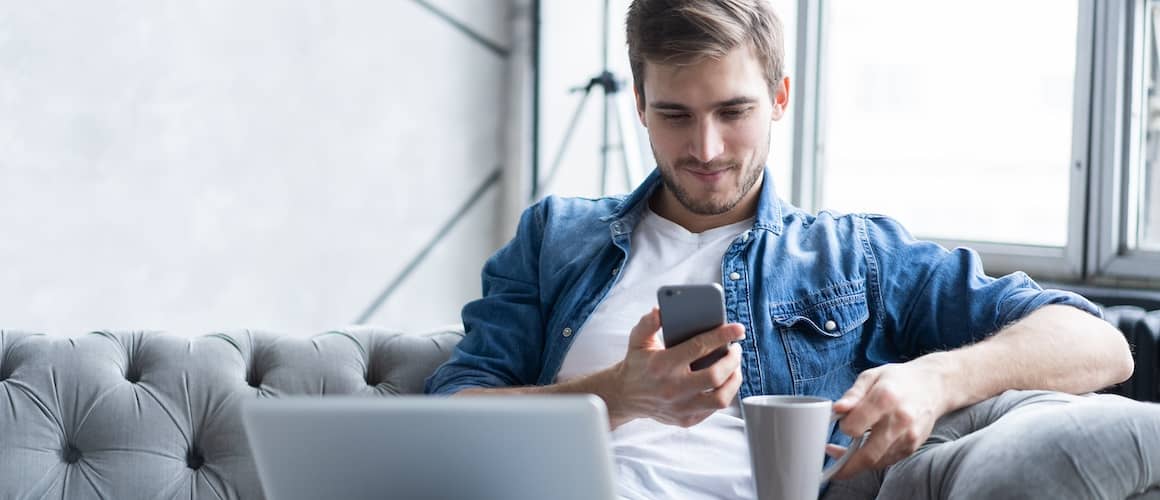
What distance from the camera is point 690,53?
1.46 meters

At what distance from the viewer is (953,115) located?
3.08 meters

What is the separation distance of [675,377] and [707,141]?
47cm

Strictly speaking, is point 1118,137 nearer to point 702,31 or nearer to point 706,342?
point 702,31

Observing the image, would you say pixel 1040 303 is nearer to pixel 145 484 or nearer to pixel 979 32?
pixel 145 484

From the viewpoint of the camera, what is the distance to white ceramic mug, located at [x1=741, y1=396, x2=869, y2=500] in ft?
3.07

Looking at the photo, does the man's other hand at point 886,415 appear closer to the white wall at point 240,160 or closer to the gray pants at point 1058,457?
the gray pants at point 1058,457

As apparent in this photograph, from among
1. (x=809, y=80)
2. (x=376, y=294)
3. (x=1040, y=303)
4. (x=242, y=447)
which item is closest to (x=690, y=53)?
(x=1040, y=303)

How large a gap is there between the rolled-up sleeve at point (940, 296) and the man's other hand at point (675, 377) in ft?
1.39

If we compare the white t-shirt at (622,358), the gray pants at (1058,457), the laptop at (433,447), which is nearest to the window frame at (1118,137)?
the white t-shirt at (622,358)

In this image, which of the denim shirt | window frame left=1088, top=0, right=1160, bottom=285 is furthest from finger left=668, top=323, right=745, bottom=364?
window frame left=1088, top=0, right=1160, bottom=285

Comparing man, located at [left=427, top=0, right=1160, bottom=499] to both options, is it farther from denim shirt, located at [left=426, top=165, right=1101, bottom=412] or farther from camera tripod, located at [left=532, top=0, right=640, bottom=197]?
camera tripod, located at [left=532, top=0, right=640, bottom=197]

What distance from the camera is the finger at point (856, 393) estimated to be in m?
1.09

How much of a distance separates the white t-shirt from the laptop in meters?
0.44

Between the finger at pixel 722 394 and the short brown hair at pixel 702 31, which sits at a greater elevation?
the short brown hair at pixel 702 31
